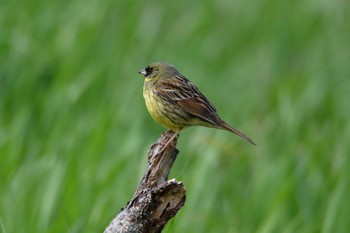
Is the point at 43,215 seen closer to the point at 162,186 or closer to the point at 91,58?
the point at 162,186

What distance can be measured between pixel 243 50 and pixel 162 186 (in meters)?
6.75

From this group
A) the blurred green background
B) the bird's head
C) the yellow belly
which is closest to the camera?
the yellow belly

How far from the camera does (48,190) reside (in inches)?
219

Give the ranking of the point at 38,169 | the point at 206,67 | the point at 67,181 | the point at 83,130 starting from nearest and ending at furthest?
the point at 67,181
the point at 38,169
the point at 83,130
the point at 206,67

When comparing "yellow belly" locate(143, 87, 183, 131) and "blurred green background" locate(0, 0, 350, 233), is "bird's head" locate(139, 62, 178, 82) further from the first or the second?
"blurred green background" locate(0, 0, 350, 233)

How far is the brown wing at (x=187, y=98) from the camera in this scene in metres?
5.18

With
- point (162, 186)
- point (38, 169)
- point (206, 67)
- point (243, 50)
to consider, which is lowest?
point (162, 186)

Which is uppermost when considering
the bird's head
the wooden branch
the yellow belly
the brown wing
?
the bird's head

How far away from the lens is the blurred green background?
5.56 meters

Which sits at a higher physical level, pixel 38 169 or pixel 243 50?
pixel 243 50

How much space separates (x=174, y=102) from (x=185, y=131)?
95.1 inches

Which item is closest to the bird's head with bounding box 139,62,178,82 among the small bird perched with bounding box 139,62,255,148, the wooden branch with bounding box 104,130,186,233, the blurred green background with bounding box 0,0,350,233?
the small bird perched with bounding box 139,62,255,148

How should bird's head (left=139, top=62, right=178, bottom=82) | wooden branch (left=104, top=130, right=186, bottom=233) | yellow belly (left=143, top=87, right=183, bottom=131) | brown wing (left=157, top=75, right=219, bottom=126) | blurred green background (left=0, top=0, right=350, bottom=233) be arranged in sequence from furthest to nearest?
blurred green background (left=0, top=0, right=350, bottom=233) → bird's head (left=139, top=62, right=178, bottom=82) → brown wing (left=157, top=75, right=219, bottom=126) → yellow belly (left=143, top=87, right=183, bottom=131) → wooden branch (left=104, top=130, right=186, bottom=233)

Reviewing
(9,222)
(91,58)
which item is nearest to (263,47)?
(91,58)
